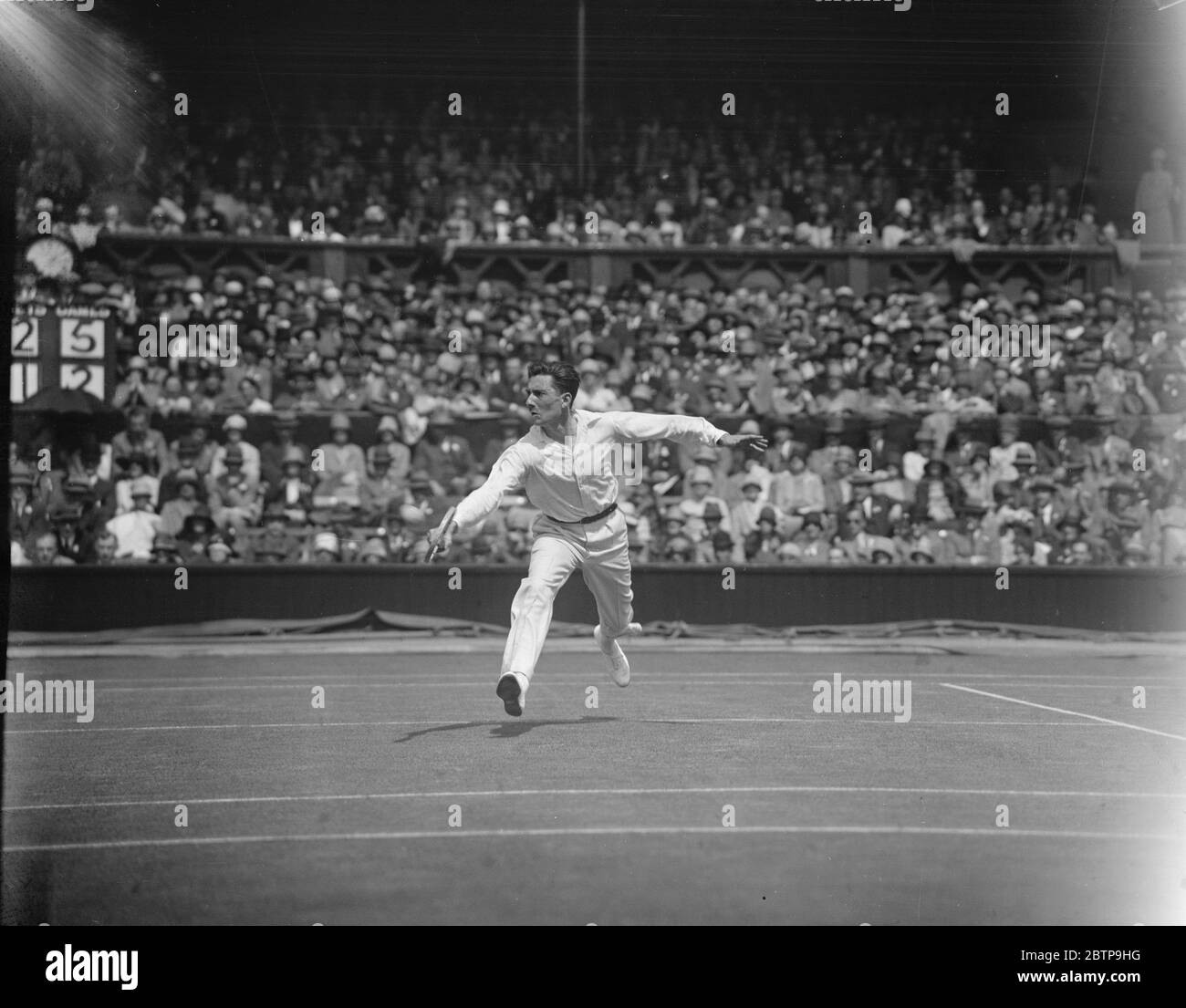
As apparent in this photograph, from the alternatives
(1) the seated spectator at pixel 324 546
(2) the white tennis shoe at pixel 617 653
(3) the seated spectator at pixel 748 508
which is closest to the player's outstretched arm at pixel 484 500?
(2) the white tennis shoe at pixel 617 653

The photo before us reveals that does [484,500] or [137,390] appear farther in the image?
[137,390]

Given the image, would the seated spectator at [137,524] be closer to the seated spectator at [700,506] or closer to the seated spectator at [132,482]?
the seated spectator at [132,482]

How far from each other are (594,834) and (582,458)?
2.70 m

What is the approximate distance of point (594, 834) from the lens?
219 inches

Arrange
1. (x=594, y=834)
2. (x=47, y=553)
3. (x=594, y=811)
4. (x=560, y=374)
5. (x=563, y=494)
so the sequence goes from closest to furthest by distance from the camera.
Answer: (x=594, y=834)
(x=594, y=811)
(x=560, y=374)
(x=563, y=494)
(x=47, y=553)

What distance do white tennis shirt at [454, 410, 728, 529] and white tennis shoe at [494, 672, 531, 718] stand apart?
90cm

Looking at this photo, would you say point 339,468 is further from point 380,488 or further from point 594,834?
point 594,834

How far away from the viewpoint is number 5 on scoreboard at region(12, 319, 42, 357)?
→ 31.3 ft

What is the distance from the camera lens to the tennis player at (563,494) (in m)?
7.37

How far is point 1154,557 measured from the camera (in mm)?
12375

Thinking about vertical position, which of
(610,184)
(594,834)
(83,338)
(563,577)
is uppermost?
(610,184)

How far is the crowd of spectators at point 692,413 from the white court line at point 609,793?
606cm

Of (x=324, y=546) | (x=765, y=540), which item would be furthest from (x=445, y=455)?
(x=765, y=540)
